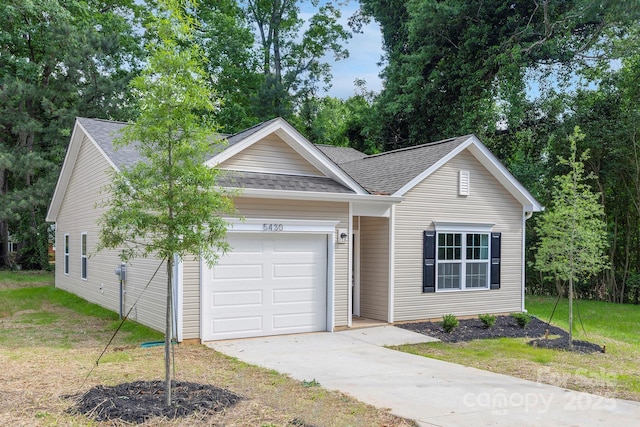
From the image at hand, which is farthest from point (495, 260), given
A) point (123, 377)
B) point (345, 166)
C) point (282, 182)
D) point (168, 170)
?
point (168, 170)

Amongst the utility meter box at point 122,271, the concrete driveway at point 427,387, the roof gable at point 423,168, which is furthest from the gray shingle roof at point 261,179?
the concrete driveway at point 427,387

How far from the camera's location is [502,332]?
1176cm

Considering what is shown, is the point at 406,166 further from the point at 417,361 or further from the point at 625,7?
the point at 625,7

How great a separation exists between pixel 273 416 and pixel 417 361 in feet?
11.5

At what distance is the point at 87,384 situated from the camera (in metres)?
6.71

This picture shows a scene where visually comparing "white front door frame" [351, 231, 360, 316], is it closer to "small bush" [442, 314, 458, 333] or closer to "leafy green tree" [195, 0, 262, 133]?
"small bush" [442, 314, 458, 333]

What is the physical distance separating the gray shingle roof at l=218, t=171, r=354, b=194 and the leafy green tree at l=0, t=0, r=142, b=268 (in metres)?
15.0

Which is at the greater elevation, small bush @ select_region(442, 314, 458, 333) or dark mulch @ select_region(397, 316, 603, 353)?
small bush @ select_region(442, 314, 458, 333)

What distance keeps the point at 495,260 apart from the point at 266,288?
6.27 m

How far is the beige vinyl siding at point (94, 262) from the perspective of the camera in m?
10.9

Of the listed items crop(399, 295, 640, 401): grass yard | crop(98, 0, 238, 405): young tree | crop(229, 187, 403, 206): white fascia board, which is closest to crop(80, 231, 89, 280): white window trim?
crop(229, 187, 403, 206): white fascia board

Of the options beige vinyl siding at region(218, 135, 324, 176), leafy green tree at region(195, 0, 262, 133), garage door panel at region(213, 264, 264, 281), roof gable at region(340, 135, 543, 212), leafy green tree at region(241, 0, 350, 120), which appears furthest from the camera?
leafy green tree at region(241, 0, 350, 120)

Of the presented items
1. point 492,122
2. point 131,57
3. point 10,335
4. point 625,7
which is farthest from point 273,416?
point 131,57

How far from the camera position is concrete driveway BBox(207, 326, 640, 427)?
5656 mm
